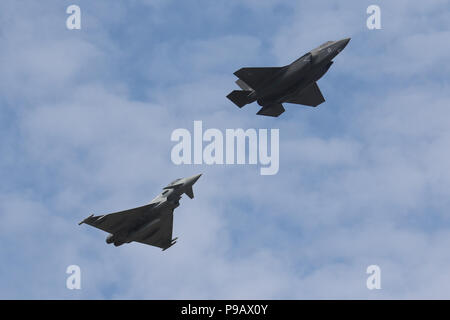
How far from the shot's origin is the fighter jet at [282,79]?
219 feet

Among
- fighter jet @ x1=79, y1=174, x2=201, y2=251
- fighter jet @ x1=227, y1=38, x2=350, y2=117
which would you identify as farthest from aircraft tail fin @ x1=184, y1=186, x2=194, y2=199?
fighter jet @ x1=227, y1=38, x2=350, y2=117

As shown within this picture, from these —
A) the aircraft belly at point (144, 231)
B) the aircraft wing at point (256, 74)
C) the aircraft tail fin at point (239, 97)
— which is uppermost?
the aircraft wing at point (256, 74)

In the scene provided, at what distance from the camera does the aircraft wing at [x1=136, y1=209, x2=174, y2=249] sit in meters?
75.6

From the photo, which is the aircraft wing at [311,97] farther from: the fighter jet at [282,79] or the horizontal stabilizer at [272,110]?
the fighter jet at [282,79]

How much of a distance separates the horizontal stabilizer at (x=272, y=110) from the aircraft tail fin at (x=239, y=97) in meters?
2.11

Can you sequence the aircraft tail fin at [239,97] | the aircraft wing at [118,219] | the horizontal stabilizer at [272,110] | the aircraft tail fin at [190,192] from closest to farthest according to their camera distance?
the aircraft wing at [118,219] → the aircraft tail fin at [239,97] → the aircraft tail fin at [190,192] → the horizontal stabilizer at [272,110]

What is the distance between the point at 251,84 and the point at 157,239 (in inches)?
771

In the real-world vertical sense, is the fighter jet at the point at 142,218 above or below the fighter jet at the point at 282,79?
below

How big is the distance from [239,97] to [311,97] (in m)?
9.91

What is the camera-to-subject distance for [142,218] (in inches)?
2803

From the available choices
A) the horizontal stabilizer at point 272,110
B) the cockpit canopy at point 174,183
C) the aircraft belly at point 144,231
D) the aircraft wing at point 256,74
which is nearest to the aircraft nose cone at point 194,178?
the cockpit canopy at point 174,183

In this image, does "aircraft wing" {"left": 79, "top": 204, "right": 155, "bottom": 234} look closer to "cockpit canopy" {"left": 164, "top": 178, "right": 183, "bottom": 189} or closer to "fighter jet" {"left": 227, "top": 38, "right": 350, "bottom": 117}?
"cockpit canopy" {"left": 164, "top": 178, "right": 183, "bottom": 189}

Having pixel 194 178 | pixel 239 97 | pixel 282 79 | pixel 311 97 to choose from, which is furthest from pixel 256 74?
pixel 194 178
